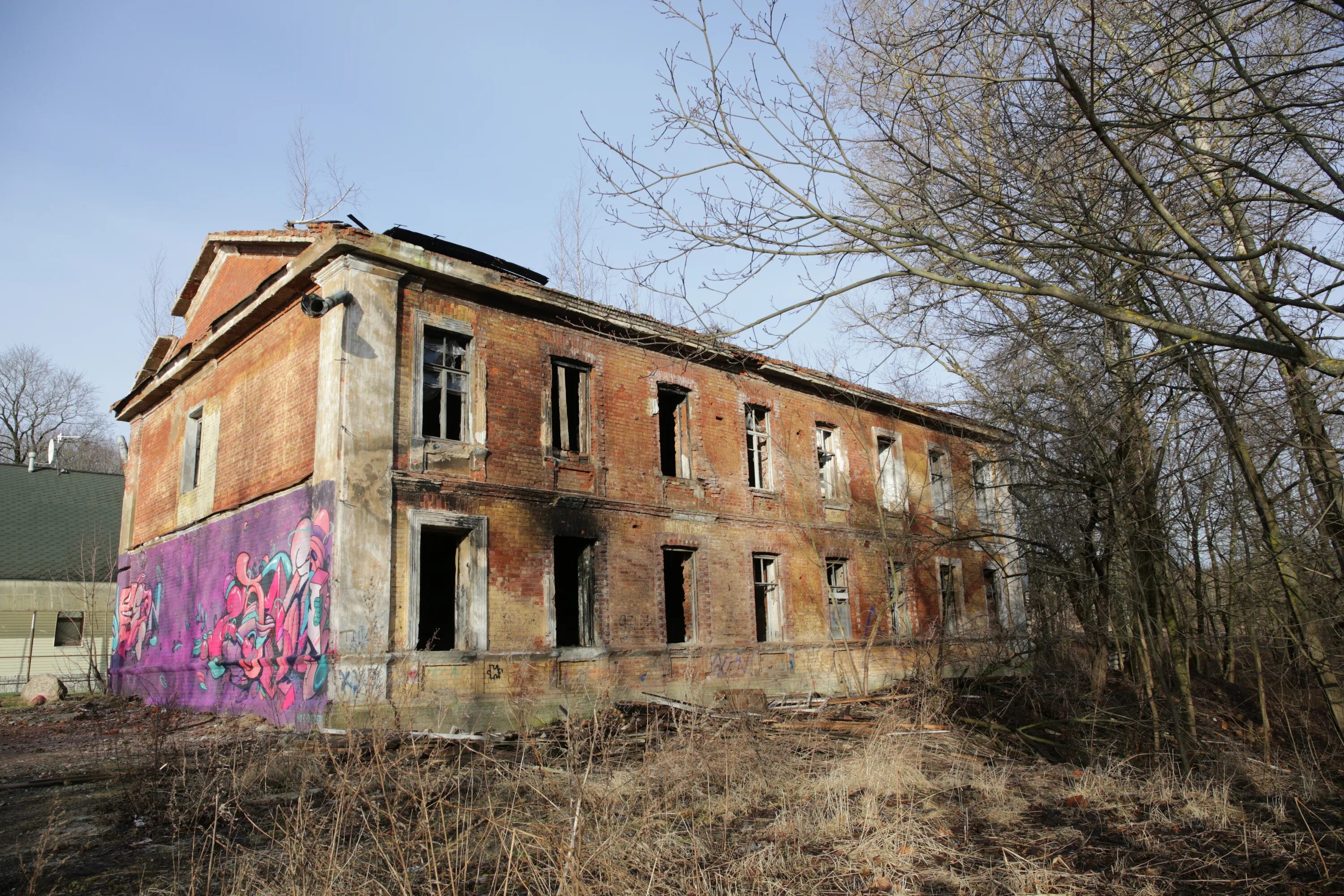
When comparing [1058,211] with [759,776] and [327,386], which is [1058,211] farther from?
[327,386]

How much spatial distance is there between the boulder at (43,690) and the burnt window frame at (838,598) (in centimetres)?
1601

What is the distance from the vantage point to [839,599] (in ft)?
59.5

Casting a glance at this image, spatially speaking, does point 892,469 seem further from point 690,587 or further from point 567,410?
point 567,410

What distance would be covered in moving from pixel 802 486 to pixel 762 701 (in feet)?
18.8

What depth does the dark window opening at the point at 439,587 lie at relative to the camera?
39.3 ft

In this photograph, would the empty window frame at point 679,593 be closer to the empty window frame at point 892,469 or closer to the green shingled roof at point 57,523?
the empty window frame at point 892,469

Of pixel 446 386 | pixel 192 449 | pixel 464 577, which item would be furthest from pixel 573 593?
pixel 192 449

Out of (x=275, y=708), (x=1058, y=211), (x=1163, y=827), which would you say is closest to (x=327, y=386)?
(x=275, y=708)

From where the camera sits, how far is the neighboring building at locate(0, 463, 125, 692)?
22234 mm

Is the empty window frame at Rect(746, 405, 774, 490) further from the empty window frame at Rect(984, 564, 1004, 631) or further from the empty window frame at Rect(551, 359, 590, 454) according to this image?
the empty window frame at Rect(984, 564, 1004, 631)

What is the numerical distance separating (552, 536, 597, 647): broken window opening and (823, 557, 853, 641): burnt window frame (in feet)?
19.5

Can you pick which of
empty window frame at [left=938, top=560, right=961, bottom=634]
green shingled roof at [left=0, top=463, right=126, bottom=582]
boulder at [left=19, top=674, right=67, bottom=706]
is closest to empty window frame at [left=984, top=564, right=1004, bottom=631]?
empty window frame at [left=938, top=560, right=961, bottom=634]

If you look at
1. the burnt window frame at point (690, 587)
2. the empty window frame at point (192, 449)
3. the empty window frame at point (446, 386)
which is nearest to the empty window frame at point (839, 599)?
the burnt window frame at point (690, 587)

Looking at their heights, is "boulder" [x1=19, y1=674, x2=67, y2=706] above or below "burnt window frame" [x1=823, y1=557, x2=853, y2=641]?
below
